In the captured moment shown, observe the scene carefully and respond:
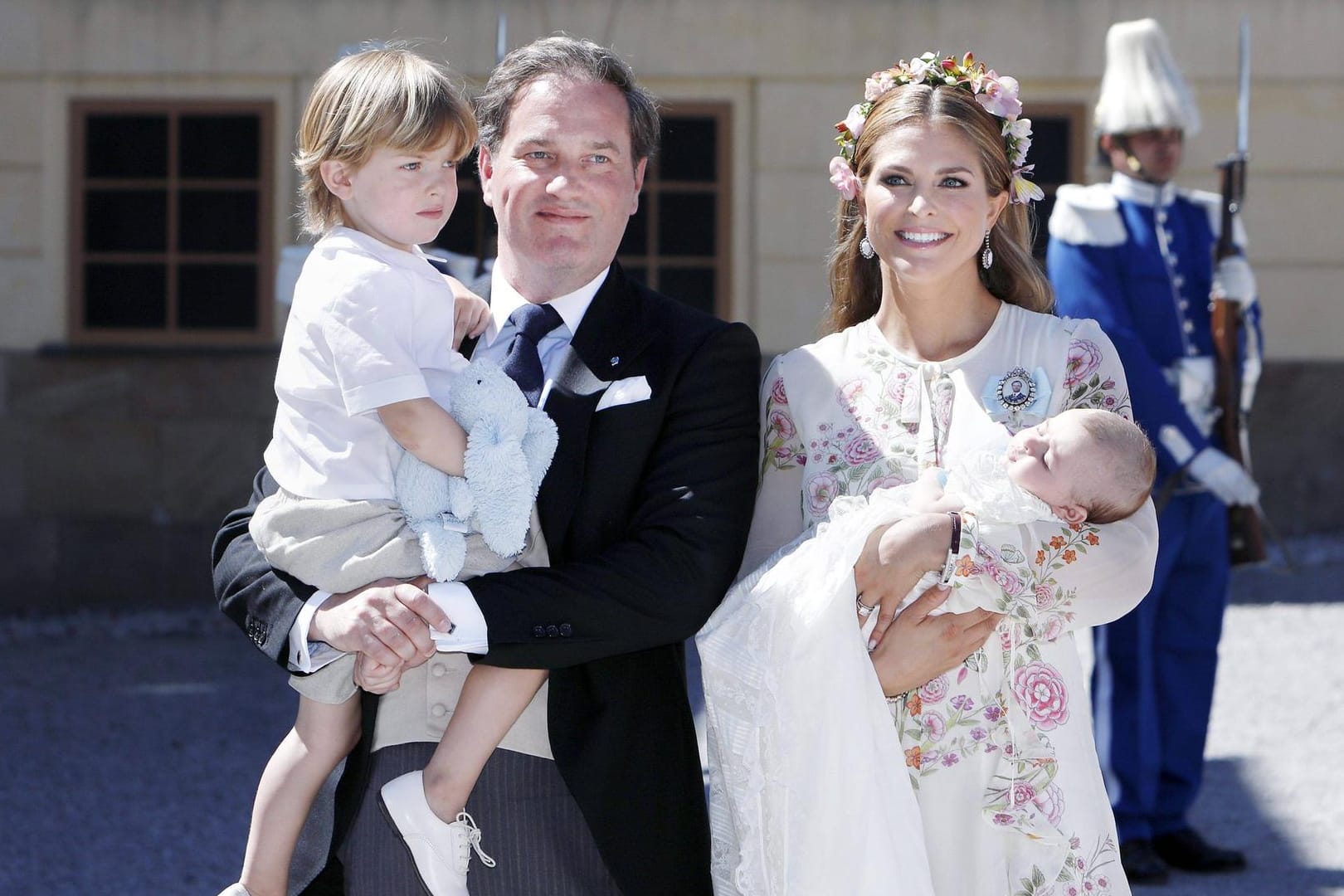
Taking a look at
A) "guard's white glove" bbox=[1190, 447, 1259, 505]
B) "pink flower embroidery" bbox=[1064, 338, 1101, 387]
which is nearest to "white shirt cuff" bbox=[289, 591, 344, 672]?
"pink flower embroidery" bbox=[1064, 338, 1101, 387]

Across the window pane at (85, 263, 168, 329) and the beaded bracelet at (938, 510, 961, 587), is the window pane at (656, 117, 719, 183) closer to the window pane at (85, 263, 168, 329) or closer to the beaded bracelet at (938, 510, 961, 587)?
the window pane at (85, 263, 168, 329)

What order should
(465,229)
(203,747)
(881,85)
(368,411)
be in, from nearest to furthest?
(368,411) < (881,85) < (203,747) < (465,229)

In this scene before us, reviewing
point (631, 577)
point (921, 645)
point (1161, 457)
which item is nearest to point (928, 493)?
point (921, 645)

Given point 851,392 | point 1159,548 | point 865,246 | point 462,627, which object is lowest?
point 1159,548

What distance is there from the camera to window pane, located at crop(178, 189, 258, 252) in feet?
30.0

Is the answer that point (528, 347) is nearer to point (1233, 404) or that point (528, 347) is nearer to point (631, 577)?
point (631, 577)

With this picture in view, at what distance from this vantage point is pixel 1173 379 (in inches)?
192

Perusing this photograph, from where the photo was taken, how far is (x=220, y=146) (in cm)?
909

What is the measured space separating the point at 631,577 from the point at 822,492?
40 centimetres

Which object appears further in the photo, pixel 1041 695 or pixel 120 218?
pixel 120 218

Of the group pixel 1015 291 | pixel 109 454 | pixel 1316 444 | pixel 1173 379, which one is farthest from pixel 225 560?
pixel 1316 444

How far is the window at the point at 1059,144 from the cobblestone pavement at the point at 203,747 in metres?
2.39

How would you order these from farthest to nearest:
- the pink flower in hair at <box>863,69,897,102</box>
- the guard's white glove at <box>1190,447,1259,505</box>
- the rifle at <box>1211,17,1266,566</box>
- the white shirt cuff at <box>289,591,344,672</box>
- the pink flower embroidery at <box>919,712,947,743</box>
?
the rifle at <box>1211,17,1266,566</box>, the guard's white glove at <box>1190,447,1259,505</box>, the pink flower in hair at <box>863,69,897,102</box>, the pink flower embroidery at <box>919,712,947,743</box>, the white shirt cuff at <box>289,591,344,672</box>

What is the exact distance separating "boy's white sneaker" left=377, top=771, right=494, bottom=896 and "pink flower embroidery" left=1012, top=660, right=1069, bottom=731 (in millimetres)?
896
